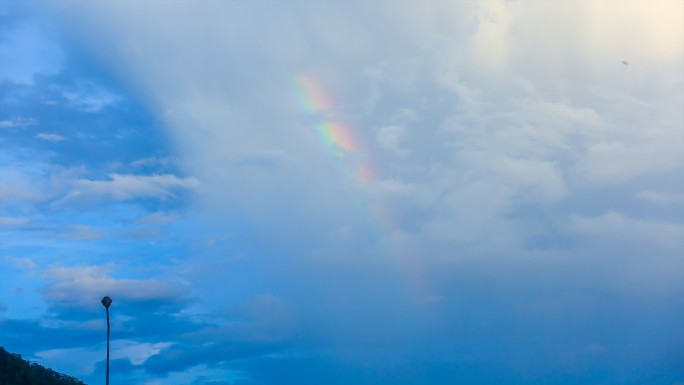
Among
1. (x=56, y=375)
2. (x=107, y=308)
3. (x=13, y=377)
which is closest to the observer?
(x=107, y=308)

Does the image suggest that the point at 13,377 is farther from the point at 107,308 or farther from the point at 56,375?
the point at 107,308

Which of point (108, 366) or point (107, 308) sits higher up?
point (107, 308)

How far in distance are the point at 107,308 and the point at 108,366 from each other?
5204 millimetres

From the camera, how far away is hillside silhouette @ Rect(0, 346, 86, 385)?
6669 centimetres

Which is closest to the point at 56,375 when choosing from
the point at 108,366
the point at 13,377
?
the point at 13,377

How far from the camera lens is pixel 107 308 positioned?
193 ft

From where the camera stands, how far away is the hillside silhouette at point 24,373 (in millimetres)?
66688

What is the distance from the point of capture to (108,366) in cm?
6069

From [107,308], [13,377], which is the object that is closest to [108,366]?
[107,308]

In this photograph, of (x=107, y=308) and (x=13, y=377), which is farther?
(x=13, y=377)

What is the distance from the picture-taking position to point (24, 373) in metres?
68.9

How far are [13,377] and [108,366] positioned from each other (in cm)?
1216

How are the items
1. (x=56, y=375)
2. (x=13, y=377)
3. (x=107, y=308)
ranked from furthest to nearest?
(x=56, y=375) → (x=13, y=377) → (x=107, y=308)

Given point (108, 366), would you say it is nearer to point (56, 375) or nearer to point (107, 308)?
point (107, 308)
